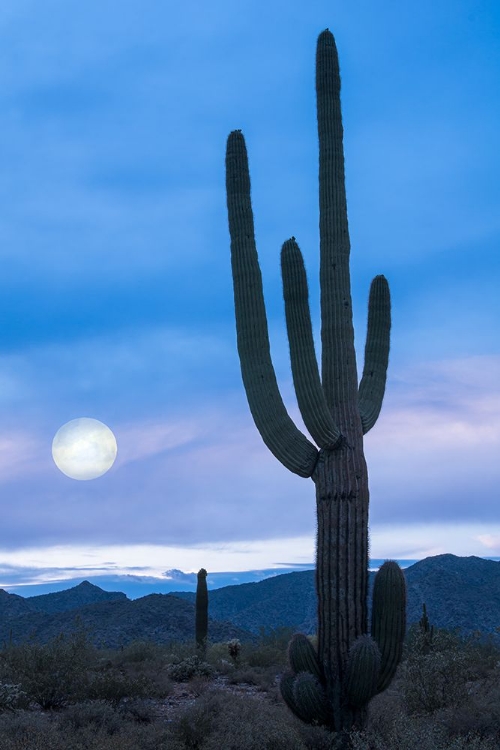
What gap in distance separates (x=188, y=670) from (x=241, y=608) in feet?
126

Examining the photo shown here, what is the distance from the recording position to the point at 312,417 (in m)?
10.9

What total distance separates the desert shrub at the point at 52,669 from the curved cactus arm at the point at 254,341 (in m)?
6.99

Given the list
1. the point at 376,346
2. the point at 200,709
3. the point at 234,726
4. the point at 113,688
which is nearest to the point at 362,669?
the point at 234,726

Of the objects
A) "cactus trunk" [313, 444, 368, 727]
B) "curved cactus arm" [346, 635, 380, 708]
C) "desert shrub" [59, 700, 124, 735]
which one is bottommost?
"desert shrub" [59, 700, 124, 735]

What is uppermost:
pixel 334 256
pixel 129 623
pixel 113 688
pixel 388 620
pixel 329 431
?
pixel 334 256

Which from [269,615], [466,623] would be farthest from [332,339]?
[269,615]

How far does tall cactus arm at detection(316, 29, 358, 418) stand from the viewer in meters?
11.5

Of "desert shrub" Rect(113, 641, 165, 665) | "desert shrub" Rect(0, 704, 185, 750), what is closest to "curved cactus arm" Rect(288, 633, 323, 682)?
"desert shrub" Rect(0, 704, 185, 750)

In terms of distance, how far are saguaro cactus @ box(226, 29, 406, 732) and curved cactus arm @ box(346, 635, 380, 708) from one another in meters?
0.01

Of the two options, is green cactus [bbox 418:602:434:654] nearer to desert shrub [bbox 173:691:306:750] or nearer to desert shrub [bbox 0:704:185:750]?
desert shrub [bbox 173:691:306:750]

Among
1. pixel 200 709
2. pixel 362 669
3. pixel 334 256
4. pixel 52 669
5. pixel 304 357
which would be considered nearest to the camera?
pixel 362 669

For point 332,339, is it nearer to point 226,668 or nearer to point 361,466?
point 361,466

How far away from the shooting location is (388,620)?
34.8 ft

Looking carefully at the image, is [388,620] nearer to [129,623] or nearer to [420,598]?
[129,623]
